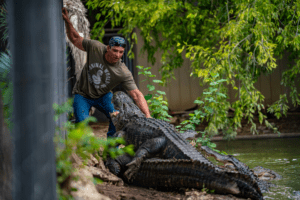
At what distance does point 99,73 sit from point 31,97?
289cm

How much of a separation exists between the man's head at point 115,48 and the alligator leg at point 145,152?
1172mm

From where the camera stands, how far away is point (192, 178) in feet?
8.75

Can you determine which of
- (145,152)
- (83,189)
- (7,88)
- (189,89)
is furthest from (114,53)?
(189,89)

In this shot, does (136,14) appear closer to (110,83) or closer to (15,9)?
(110,83)

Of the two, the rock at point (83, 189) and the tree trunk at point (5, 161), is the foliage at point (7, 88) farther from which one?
the rock at point (83, 189)

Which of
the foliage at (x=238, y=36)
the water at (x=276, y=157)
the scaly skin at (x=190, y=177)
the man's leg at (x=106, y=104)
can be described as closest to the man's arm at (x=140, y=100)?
the man's leg at (x=106, y=104)

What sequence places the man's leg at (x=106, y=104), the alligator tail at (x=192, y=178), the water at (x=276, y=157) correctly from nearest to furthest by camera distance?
the alligator tail at (x=192, y=178)
the water at (x=276, y=157)
the man's leg at (x=106, y=104)

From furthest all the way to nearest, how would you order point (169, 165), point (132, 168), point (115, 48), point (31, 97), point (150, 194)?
1. point (115, 48)
2. point (132, 168)
3. point (169, 165)
4. point (150, 194)
5. point (31, 97)

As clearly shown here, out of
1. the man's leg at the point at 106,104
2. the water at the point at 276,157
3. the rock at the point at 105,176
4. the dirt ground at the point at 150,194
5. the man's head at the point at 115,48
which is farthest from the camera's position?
the man's leg at the point at 106,104

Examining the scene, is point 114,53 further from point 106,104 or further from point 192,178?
point 192,178

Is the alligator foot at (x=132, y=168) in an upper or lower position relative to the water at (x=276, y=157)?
upper

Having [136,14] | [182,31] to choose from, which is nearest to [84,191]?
[136,14]

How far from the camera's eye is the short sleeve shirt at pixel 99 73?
3.70 meters

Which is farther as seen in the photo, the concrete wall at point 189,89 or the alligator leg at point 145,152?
the concrete wall at point 189,89
